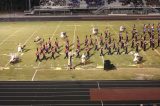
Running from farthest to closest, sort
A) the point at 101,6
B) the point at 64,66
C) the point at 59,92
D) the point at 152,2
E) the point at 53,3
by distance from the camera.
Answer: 1. the point at 53,3
2. the point at 152,2
3. the point at 101,6
4. the point at 64,66
5. the point at 59,92

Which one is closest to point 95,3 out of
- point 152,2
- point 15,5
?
point 152,2

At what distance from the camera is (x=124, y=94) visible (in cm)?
2405

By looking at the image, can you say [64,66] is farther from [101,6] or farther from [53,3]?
[53,3]

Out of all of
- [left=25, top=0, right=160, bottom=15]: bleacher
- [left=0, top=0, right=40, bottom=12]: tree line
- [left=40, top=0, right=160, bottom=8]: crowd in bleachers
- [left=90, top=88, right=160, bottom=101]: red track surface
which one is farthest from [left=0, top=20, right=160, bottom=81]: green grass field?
[left=0, top=0, right=40, bottom=12]: tree line

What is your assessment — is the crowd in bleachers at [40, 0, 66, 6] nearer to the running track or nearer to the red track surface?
the running track

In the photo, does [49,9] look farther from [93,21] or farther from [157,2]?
→ [157,2]

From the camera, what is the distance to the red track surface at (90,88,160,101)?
23.2 m

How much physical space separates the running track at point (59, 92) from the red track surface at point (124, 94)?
0.30 m

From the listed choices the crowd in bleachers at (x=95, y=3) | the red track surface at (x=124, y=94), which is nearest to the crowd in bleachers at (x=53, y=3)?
the crowd in bleachers at (x=95, y=3)

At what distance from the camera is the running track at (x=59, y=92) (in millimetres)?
22812

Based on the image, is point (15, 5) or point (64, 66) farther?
point (15, 5)

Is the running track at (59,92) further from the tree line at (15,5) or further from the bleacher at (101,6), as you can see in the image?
Answer: the tree line at (15,5)

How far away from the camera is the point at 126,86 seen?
25.7 m

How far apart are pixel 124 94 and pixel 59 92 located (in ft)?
14.5
